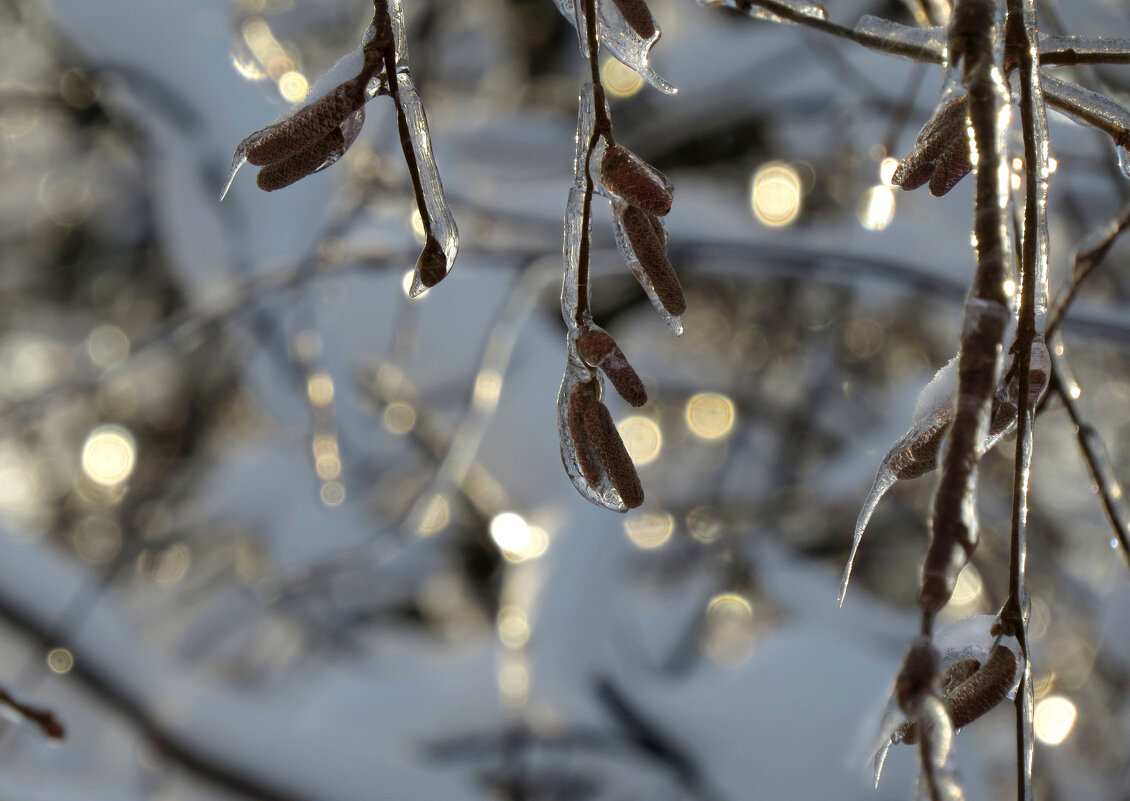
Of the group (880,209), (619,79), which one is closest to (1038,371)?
(880,209)

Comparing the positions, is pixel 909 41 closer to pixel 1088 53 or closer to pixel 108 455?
pixel 1088 53

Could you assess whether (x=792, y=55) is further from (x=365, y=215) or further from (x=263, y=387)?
(x=263, y=387)

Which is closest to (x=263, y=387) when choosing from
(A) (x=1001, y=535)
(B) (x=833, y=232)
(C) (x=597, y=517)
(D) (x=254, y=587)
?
(D) (x=254, y=587)

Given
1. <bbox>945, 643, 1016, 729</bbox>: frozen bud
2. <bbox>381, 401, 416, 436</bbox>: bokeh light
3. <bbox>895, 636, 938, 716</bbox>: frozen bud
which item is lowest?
<bbox>895, 636, 938, 716</bbox>: frozen bud

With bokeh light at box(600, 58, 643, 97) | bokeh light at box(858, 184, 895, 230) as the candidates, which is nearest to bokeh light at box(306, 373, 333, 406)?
bokeh light at box(858, 184, 895, 230)

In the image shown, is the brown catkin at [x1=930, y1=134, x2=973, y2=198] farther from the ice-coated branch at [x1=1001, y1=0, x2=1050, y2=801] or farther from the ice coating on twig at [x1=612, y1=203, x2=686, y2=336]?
the ice coating on twig at [x1=612, y1=203, x2=686, y2=336]

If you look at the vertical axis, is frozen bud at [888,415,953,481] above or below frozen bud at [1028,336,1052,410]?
below
